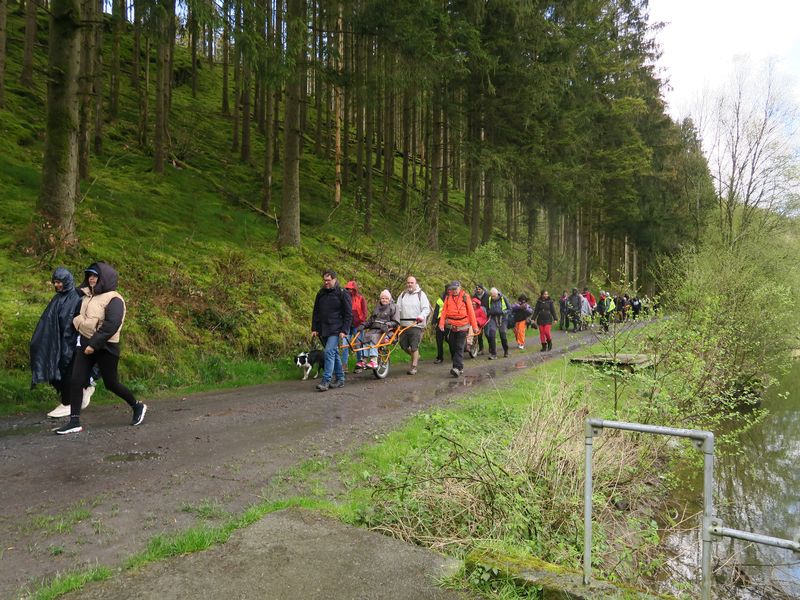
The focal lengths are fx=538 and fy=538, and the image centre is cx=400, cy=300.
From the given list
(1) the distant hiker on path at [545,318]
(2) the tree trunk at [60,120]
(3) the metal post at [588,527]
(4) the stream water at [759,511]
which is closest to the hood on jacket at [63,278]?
(2) the tree trunk at [60,120]

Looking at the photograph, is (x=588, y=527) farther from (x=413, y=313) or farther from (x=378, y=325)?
(x=413, y=313)

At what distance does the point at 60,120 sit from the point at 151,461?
7868 millimetres

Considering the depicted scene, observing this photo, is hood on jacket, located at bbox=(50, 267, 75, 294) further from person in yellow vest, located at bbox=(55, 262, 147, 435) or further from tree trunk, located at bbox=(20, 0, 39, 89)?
tree trunk, located at bbox=(20, 0, 39, 89)

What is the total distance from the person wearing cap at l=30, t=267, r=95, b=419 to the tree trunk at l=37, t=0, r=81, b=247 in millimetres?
4024

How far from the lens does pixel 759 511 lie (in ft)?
26.0

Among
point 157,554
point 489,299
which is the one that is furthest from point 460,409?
point 489,299

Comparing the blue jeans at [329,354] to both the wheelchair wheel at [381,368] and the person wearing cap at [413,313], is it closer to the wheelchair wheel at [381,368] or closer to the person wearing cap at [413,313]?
the wheelchair wheel at [381,368]

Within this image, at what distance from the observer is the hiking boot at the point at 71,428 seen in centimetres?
636

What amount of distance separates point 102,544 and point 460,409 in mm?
5541

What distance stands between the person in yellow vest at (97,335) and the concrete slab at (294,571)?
376 cm

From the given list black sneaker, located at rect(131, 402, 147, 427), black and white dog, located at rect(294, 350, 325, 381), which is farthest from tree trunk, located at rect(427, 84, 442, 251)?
black sneaker, located at rect(131, 402, 147, 427)

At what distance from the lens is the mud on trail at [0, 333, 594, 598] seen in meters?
3.83

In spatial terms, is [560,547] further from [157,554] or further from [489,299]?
[489,299]

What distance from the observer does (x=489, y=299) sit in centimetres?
1538
